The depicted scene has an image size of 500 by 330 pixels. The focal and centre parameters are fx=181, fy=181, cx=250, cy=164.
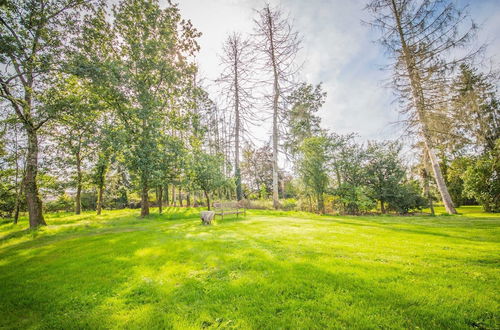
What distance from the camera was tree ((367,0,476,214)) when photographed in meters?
11.4

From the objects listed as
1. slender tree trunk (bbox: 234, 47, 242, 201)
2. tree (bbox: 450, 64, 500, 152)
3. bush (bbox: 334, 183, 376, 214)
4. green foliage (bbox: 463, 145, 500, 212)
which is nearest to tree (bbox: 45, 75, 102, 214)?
slender tree trunk (bbox: 234, 47, 242, 201)

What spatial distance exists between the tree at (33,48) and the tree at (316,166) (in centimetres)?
1600

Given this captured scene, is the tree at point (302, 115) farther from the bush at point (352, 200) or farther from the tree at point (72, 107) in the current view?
the tree at point (72, 107)

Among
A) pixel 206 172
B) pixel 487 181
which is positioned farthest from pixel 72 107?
pixel 487 181

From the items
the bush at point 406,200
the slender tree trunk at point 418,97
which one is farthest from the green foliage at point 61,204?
the slender tree trunk at point 418,97

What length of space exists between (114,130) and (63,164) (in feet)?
16.8

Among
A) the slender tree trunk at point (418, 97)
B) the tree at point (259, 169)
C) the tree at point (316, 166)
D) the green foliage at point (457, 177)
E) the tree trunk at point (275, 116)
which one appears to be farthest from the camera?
the tree at point (259, 169)

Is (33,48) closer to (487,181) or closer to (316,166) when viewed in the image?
(316,166)

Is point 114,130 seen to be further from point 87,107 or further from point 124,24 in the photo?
point 124,24

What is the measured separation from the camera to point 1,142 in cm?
1375

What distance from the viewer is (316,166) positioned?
15.4m

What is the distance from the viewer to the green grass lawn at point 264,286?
2305mm

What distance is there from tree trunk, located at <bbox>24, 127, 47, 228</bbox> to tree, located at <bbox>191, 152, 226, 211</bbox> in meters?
8.44

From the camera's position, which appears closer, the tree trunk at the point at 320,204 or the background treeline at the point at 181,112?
the background treeline at the point at 181,112
